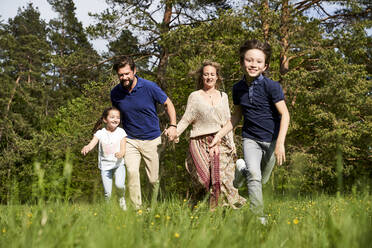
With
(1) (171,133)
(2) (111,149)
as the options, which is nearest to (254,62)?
(1) (171,133)

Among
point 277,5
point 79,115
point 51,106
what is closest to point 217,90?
point 277,5

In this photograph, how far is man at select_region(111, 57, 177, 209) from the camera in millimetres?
5215

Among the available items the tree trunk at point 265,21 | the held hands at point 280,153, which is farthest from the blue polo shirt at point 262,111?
the tree trunk at point 265,21

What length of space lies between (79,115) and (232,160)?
1142cm

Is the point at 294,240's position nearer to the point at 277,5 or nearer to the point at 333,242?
the point at 333,242

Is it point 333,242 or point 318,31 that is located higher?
point 318,31

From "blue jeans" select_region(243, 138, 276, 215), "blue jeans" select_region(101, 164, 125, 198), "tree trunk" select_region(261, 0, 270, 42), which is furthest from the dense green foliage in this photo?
"blue jeans" select_region(243, 138, 276, 215)

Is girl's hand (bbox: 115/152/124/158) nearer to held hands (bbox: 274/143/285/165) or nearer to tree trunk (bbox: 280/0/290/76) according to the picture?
held hands (bbox: 274/143/285/165)

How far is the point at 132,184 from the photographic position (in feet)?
17.1

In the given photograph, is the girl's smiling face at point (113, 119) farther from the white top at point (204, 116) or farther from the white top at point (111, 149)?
the white top at point (204, 116)

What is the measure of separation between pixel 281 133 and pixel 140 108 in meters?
2.28

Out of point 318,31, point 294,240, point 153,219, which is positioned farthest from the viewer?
point 318,31

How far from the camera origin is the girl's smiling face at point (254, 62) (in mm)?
3871

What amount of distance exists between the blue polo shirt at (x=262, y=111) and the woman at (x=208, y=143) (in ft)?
3.42
